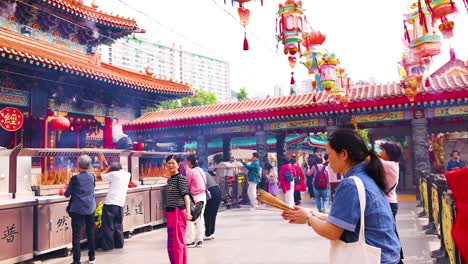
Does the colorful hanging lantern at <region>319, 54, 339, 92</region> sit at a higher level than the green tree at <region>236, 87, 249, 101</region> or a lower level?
lower

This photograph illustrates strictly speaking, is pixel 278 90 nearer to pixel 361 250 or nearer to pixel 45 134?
pixel 45 134

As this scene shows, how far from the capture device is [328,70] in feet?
31.6

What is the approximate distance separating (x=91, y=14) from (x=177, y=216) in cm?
1047

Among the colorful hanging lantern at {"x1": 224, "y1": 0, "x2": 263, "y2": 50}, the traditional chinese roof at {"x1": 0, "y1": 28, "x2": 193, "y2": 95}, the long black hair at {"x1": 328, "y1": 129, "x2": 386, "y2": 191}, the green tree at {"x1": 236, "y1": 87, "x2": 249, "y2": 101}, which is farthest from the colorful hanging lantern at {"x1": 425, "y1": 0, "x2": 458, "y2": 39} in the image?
the green tree at {"x1": 236, "y1": 87, "x2": 249, "y2": 101}

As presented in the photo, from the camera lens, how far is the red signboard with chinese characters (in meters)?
9.98

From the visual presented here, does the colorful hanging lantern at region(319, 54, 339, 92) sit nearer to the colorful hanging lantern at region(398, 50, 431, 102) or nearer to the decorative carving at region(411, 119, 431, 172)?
the colorful hanging lantern at region(398, 50, 431, 102)

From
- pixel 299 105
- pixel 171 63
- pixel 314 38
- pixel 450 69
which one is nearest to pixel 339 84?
pixel 314 38

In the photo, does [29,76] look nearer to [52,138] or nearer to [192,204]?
[52,138]

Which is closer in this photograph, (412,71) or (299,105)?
(412,71)

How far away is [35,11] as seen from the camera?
1177cm

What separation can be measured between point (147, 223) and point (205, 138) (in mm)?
8837

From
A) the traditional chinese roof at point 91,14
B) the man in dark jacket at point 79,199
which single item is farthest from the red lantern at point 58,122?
the man in dark jacket at point 79,199

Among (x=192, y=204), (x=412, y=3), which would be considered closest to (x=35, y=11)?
(x=192, y=204)

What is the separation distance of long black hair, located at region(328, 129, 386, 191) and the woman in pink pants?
313 cm
